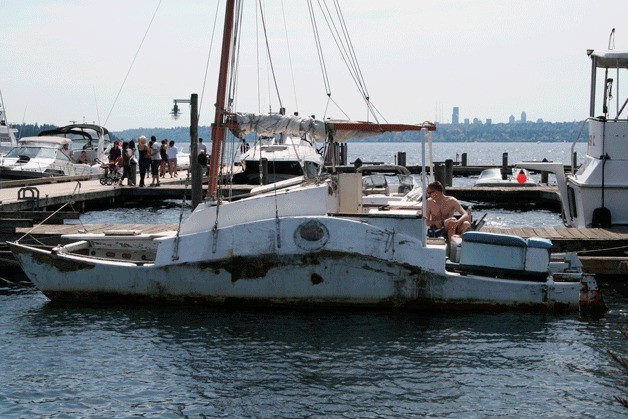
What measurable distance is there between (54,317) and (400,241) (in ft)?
18.0

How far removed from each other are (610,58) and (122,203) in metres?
19.1

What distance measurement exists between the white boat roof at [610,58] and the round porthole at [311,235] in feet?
34.7

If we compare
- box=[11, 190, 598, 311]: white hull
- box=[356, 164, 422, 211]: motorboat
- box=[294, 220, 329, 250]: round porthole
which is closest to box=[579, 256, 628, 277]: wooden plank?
box=[11, 190, 598, 311]: white hull

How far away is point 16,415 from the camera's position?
411 inches

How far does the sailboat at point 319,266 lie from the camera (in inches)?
559

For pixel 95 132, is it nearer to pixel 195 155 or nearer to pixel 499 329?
pixel 195 155

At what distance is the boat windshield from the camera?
132 feet

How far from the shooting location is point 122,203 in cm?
3481

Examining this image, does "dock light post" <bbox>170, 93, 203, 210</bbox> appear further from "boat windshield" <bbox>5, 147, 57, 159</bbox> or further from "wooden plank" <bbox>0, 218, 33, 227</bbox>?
"boat windshield" <bbox>5, 147, 57, 159</bbox>

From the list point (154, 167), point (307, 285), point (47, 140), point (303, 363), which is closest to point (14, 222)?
point (307, 285)

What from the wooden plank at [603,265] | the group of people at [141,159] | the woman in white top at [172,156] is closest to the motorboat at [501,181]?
the woman in white top at [172,156]

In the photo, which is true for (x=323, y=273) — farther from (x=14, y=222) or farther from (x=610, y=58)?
(x=610, y=58)

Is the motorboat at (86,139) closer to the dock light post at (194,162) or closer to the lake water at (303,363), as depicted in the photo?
the dock light post at (194,162)

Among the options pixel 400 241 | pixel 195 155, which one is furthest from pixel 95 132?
pixel 400 241
